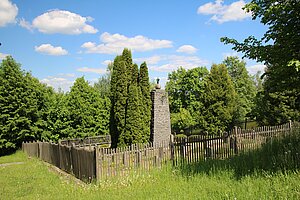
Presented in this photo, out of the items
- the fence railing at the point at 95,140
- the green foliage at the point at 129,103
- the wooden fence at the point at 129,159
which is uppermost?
the green foliage at the point at 129,103

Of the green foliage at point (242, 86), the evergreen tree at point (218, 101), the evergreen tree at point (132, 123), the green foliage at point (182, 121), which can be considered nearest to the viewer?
the evergreen tree at point (132, 123)

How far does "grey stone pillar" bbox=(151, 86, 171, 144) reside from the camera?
16641 mm

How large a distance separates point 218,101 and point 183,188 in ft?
76.1

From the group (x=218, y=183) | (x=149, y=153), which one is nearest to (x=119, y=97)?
(x=149, y=153)

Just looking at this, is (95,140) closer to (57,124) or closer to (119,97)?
(57,124)

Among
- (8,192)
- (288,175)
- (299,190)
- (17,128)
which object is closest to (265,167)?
(288,175)

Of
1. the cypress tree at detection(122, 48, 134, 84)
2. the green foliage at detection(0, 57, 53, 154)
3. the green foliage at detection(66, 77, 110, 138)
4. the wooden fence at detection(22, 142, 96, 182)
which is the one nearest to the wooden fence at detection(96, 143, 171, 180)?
the wooden fence at detection(22, 142, 96, 182)

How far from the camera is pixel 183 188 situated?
6445mm

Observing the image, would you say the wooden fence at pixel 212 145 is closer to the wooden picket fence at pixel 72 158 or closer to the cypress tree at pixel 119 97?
the wooden picket fence at pixel 72 158

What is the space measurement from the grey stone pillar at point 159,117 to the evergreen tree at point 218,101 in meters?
12.2

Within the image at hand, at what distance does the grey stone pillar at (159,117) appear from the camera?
54.6 feet

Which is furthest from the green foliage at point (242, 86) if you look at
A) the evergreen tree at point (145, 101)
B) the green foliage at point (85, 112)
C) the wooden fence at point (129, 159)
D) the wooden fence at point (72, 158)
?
the wooden fence at point (129, 159)

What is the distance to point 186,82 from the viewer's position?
128 feet

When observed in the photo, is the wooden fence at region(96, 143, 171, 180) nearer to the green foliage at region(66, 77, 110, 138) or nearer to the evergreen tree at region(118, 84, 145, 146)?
the evergreen tree at region(118, 84, 145, 146)
